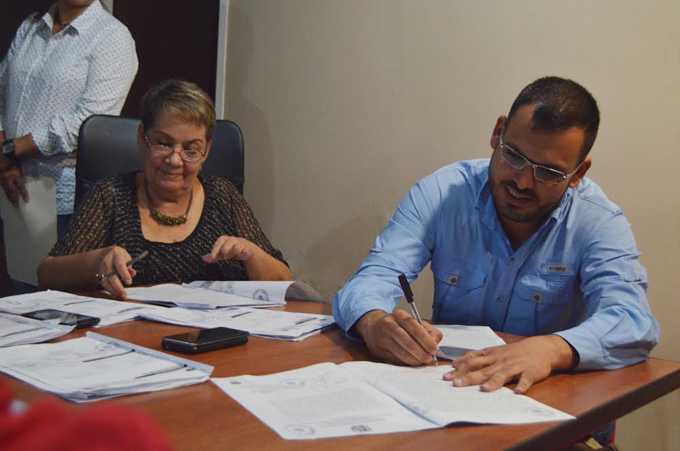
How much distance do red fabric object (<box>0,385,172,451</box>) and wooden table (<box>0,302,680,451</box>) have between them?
0.51 m

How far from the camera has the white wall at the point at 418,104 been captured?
2234 millimetres

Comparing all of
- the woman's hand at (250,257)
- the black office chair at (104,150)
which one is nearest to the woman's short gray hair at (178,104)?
the black office chair at (104,150)

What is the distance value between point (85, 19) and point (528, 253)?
1.87 m

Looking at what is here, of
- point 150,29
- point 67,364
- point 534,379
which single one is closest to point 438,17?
point 150,29

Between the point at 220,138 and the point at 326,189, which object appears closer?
the point at 220,138

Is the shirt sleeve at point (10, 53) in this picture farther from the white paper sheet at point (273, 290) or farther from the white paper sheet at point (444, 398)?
the white paper sheet at point (444, 398)

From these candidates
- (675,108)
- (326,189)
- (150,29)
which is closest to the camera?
(675,108)

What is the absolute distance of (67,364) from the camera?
107 centimetres

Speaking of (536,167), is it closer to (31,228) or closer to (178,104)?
(178,104)

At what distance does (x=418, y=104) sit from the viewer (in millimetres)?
2822

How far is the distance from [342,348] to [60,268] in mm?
932

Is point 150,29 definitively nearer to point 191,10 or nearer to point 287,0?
point 191,10

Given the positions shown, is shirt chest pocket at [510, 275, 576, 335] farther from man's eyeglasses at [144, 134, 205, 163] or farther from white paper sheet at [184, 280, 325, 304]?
man's eyeglasses at [144, 134, 205, 163]

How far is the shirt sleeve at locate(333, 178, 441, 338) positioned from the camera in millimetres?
1521
